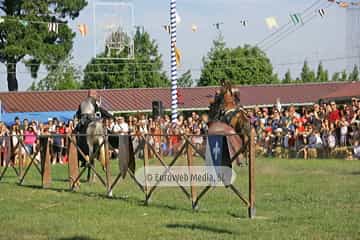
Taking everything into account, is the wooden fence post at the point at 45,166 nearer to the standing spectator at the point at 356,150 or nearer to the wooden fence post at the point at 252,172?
the wooden fence post at the point at 252,172

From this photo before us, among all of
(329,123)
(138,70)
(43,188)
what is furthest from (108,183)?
(138,70)

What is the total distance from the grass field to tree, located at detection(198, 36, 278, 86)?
190 ft

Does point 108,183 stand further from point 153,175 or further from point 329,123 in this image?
point 329,123

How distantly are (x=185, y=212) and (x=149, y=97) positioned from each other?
154ft

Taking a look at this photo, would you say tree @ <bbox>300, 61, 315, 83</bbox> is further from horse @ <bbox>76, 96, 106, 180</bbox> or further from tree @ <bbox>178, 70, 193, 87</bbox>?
horse @ <bbox>76, 96, 106, 180</bbox>

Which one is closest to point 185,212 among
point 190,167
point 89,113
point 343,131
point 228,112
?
point 190,167

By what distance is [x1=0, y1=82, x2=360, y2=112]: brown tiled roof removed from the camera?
5044 cm

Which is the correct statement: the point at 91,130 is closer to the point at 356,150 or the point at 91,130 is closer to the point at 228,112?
the point at 228,112

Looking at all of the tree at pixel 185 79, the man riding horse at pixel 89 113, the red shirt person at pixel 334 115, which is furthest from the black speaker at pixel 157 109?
the tree at pixel 185 79

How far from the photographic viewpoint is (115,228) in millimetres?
10086

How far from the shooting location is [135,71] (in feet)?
238

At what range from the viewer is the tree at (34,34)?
47406 mm

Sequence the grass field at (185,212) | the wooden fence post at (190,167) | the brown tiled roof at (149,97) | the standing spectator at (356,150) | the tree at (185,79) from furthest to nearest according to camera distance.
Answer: the tree at (185,79) < the brown tiled roof at (149,97) < the standing spectator at (356,150) < the wooden fence post at (190,167) < the grass field at (185,212)

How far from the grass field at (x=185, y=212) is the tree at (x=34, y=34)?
105 ft
